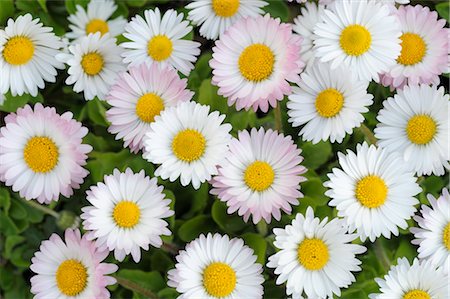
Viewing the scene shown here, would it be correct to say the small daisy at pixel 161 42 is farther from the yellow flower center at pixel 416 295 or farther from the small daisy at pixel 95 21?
the yellow flower center at pixel 416 295

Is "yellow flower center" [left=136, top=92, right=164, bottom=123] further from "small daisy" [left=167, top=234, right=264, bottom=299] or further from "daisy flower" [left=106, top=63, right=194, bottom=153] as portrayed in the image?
"small daisy" [left=167, top=234, right=264, bottom=299]

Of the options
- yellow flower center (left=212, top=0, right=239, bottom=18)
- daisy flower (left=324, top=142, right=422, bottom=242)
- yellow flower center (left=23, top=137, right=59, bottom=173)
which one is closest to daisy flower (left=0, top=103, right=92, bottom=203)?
yellow flower center (left=23, top=137, right=59, bottom=173)

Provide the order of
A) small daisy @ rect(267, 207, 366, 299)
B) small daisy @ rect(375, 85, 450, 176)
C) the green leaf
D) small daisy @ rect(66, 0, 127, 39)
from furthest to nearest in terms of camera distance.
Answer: small daisy @ rect(66, 0, 127, 39) < the green leaf < small daisy @ rect(375, 85, 450, 176) < small daisy @ rect(267, 207, 366, 299)

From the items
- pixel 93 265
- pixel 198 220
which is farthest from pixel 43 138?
pixel 198 220

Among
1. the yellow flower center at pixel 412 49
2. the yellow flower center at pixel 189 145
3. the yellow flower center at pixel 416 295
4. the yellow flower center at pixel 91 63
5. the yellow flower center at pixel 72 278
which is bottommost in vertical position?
the yellow flower center at pixel 72 278

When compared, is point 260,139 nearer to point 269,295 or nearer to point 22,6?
point 269,295

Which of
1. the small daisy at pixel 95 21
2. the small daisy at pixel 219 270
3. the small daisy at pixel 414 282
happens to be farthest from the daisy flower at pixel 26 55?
the small daisy at pixel 414 282
